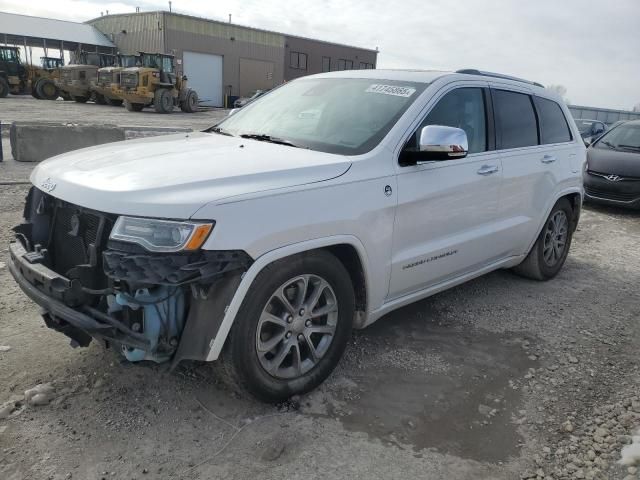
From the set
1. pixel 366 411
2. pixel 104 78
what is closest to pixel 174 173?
pixel 366 411

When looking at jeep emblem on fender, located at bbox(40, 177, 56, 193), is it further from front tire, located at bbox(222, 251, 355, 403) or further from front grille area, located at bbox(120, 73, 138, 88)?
front grille area, located at bbox(120, 73, 138, 88)

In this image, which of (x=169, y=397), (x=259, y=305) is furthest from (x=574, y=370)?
(x=169, y=397)

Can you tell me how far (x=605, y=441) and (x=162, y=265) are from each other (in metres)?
2.39

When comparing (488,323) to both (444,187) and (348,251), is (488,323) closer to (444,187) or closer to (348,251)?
(444,187)

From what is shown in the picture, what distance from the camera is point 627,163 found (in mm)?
8953

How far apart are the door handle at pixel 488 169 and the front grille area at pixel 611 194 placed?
606 centimetres

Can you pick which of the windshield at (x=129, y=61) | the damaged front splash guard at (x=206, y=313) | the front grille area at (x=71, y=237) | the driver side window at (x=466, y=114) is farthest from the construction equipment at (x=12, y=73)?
the damaged front splash guard at (x=206, y=313)

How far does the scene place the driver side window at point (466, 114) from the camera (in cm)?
362

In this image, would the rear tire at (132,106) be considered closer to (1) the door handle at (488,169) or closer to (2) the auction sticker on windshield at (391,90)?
(2) the auction sticker on windshield at (391,90)

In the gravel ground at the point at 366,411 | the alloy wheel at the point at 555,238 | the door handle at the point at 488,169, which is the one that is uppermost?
the door handle at the point at 488,169

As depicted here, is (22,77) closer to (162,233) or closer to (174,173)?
(174,173)

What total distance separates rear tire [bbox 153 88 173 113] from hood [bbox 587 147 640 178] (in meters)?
20.1

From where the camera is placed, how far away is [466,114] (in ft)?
12.9

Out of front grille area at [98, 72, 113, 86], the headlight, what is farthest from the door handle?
front grille area at [98, 72, 113, 86]
